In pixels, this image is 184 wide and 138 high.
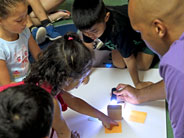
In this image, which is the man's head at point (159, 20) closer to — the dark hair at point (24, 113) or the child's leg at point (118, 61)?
the dark hair at point (24, 113)

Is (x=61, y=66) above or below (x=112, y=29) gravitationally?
above

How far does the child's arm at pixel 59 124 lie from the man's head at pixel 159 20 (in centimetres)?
49

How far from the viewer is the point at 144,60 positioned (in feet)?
5.83

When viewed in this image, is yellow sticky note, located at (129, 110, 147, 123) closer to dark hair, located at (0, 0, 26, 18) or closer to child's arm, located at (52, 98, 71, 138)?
child's arm, located at (52, 98, 71, 138)

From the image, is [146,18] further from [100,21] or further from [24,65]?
[24,65]

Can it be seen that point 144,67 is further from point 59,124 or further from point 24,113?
point 24,113

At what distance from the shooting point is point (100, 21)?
4.82ft

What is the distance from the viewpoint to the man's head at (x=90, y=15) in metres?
1.45

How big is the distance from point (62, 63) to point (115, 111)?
0.46 m

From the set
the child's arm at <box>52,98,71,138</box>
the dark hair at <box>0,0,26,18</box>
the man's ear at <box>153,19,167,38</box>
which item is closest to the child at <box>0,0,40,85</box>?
the dark hair at <box>0,0,26,18</box>

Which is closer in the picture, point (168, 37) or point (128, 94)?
point (168, 37)

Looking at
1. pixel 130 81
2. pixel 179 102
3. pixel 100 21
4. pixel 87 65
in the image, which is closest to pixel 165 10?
pixel 179 102

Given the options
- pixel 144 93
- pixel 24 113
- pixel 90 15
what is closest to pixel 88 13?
pixel 90 15

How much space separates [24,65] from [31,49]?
149mm
